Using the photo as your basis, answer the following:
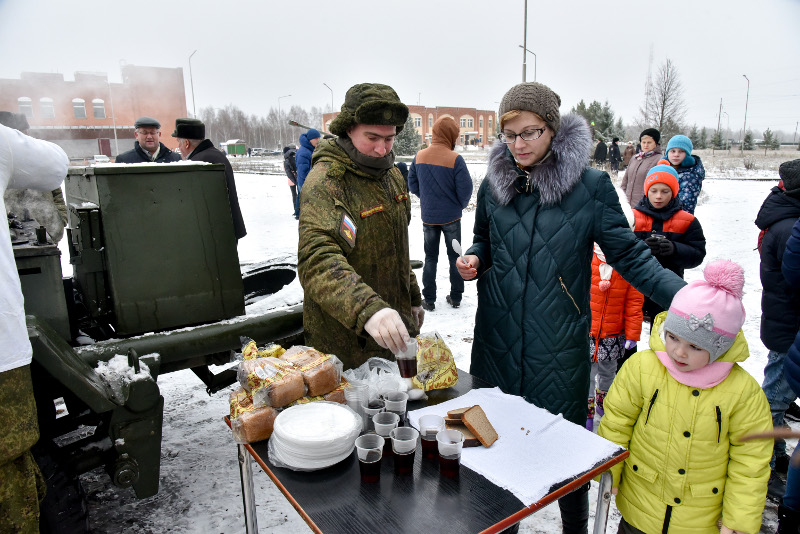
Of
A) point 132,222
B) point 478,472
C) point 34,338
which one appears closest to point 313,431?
point 478,472

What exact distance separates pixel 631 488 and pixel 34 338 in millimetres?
2320

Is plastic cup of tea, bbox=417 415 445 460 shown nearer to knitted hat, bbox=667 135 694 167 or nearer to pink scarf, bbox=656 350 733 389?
pink scarf, bbox=656 350 733 389

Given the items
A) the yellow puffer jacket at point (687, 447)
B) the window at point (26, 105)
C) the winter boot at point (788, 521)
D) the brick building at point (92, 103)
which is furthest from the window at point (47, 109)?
the winter boot at point (788, 521)

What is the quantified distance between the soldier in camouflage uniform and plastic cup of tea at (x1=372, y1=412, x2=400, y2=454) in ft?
0.98

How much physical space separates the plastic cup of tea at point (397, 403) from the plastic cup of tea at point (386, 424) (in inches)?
3.1

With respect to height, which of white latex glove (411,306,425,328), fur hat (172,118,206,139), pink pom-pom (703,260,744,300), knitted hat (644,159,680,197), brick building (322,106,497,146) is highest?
brick building (322,106,497,146)

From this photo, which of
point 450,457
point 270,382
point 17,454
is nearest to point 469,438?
point 450,457

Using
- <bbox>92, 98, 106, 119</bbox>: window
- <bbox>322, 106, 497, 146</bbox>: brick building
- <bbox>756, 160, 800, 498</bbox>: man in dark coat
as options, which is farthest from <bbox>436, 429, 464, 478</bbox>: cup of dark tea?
<bbox>322, 106, 497, 146</bbox>: brick building

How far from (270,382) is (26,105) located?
800 inches

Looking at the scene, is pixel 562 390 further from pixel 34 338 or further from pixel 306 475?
pixel 34 338

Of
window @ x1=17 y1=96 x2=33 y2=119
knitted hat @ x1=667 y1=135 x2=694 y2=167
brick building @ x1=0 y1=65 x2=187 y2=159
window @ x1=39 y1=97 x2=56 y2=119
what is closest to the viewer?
knitted hat @ x1=667 y1=135 x2=694 y2=167

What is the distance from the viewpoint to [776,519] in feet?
8.56

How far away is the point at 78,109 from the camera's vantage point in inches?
1102

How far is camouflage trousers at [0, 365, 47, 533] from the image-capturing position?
1.57 m
